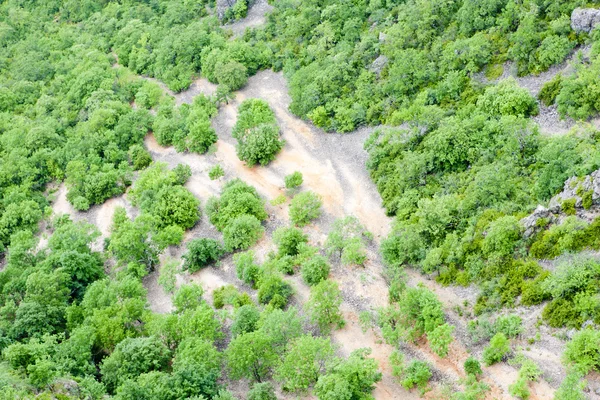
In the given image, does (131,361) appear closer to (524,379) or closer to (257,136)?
(524,379)

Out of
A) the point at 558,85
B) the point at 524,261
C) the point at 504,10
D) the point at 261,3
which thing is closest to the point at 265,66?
the point at 261,3

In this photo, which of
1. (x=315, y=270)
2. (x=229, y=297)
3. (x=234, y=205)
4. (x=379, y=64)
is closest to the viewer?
(x=315, y=270)

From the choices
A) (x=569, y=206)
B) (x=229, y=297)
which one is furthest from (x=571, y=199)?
(x=229, y=297)

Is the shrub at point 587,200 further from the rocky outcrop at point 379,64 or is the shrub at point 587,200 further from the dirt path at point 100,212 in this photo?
the dirt path at point 100,212

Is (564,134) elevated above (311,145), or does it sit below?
above

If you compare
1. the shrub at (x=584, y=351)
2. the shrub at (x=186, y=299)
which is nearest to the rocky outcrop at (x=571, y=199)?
the shrub at (x=584, y=351)

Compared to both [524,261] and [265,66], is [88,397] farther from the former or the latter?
[265,66]
